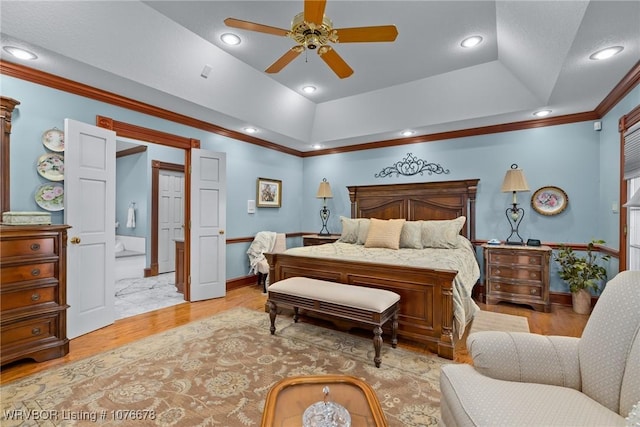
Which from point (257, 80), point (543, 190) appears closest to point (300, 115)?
point (257, 80)

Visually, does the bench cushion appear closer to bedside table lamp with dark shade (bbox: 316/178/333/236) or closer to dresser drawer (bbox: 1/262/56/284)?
dresser drawer (bbox: 1/262/56/284)

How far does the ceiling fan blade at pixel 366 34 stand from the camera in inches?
79.9

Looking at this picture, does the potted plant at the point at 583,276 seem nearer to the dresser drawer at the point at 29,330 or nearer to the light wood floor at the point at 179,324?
the light wood floor at the point at 179,324

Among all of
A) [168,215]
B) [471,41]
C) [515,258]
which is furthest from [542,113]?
[168,215]

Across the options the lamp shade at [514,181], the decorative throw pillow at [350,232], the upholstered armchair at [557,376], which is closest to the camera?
the upholstered armchair at [557,376]

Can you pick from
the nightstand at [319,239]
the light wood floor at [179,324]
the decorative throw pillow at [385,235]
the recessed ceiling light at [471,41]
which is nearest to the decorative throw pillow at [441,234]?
the decorative throw pillow at [385,235]

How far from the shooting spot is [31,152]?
8.86ft

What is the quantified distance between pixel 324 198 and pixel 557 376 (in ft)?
15.1

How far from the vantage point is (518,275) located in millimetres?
3742

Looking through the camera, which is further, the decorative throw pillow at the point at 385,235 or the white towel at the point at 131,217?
the white towel at the point at 131,217

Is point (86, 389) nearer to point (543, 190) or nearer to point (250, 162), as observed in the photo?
point (250, 162)

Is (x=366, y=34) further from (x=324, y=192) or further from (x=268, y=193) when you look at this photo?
(x=268, y=193)

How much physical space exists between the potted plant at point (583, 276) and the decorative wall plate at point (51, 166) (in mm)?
5843

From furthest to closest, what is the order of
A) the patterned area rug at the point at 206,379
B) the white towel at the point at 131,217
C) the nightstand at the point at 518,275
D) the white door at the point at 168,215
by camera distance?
the white towel at the point at 131,217 < the white door at the point at 168,215 < the nightstand at the point at 518,275 < the patterned area rug at the point at 206,379
